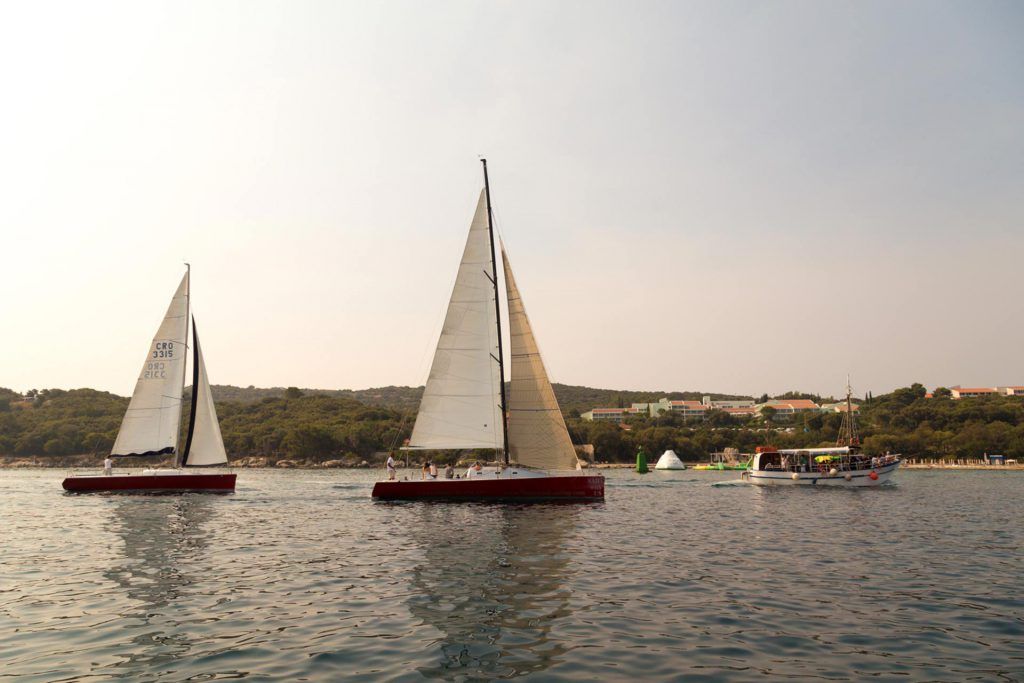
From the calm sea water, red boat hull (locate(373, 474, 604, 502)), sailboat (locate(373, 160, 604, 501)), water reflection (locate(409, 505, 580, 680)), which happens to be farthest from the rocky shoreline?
the calm sea water

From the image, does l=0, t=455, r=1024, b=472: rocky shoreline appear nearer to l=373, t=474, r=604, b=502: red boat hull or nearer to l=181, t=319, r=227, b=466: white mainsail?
l=181, t=319, r=227, b=466: white mainsail

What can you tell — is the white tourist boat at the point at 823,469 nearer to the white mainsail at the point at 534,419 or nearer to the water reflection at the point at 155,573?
the white mainsail at the point at 534,419

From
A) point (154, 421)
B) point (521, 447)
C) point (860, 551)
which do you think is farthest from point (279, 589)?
point (154, 421)

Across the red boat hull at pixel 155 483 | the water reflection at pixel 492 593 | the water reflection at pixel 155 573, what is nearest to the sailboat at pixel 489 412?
the water reflection at pixel 492 593

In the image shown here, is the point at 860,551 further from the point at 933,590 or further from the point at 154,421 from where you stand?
the point at 154,421

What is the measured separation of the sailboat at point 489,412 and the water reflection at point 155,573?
1230 centimetres

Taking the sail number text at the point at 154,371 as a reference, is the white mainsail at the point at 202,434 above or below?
below

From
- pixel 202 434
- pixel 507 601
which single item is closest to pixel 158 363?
pixel 202 434

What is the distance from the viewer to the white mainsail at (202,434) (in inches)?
1923

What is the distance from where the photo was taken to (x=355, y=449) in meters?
144

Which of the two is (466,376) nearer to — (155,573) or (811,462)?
(155,573)

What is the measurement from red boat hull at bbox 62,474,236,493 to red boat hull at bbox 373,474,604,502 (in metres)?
15.8

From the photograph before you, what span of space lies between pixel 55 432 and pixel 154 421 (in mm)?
105135

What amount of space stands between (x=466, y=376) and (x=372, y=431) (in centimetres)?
11238
